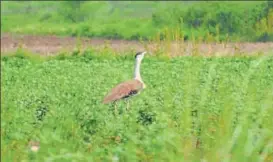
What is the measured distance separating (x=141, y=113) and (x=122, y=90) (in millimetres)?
935

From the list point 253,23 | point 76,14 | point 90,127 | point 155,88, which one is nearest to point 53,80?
point 155,88

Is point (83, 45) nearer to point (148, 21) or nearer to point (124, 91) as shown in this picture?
point (148, 21)

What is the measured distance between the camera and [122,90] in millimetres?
14016

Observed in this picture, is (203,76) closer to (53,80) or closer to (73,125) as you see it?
(53,80)

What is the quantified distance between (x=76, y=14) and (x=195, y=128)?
31269 millimetres

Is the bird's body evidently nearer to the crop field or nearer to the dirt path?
the crop field

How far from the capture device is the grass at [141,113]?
30.3 ft

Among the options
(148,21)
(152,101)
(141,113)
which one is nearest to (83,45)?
(148,21)

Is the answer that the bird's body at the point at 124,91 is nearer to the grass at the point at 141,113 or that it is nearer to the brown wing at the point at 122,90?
the brown wing at the point at 122,90

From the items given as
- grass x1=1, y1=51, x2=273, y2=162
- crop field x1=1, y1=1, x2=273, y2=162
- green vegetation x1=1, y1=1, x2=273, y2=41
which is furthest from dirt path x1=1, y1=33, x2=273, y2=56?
grass x1=1, y1=51, x2=273, y2=162

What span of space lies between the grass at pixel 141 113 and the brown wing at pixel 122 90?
13 centimetres

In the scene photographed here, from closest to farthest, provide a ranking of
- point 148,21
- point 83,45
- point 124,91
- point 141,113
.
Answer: point 141,113 → point 124,91 → point 83,45 → point 148,21

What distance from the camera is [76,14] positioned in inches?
1656

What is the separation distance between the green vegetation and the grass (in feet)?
20.0
